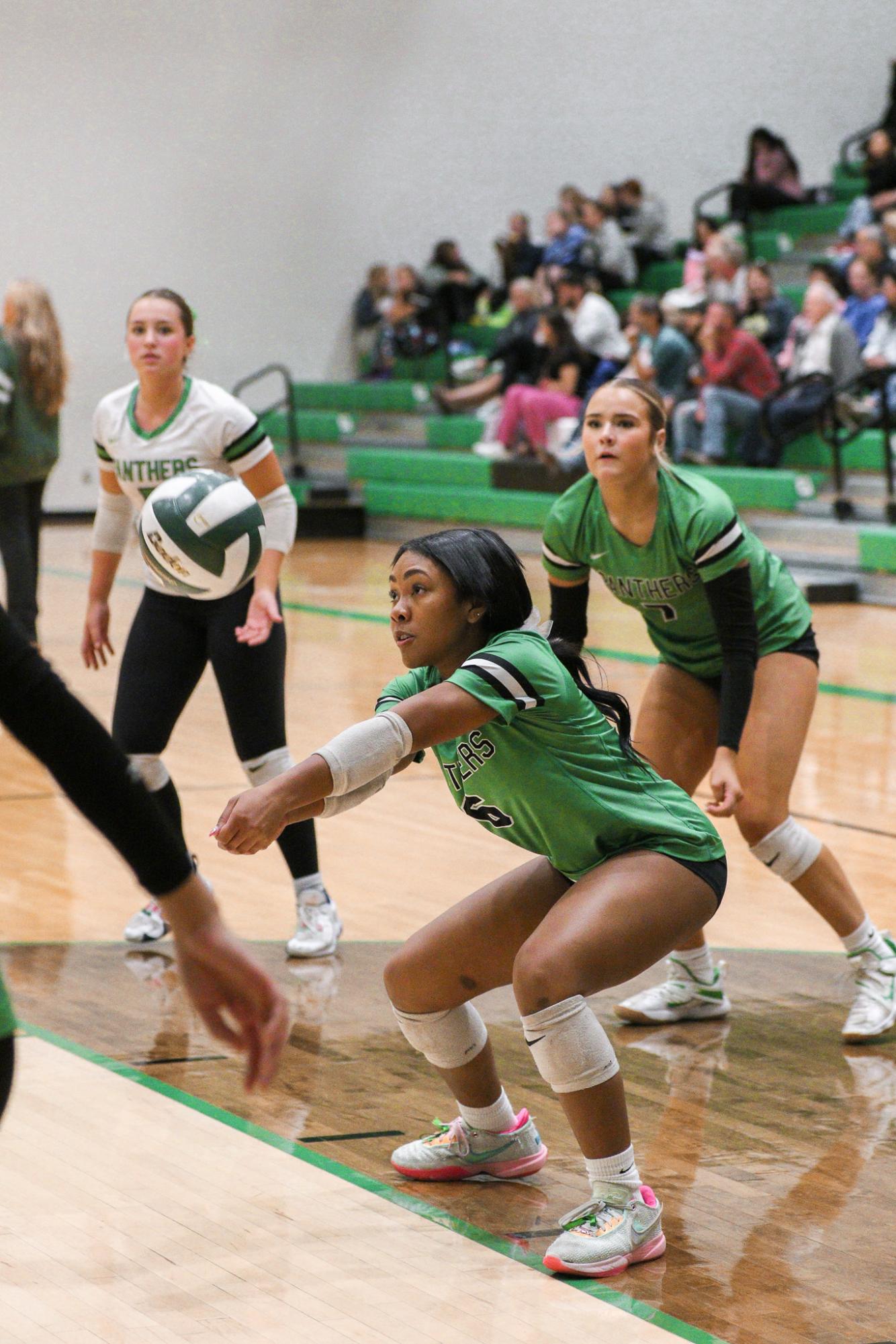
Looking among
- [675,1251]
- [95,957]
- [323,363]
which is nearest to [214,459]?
[95,957]

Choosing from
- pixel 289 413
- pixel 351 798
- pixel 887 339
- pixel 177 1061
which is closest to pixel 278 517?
pixel 177 1061

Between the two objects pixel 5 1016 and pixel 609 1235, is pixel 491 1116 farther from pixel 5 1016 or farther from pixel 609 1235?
pixel 5 1016

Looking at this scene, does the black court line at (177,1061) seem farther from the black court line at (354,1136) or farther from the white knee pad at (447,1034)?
the white knee pad at (447,1034)

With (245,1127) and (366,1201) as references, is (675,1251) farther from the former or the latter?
(245,1127)

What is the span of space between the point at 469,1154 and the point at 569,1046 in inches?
20.9

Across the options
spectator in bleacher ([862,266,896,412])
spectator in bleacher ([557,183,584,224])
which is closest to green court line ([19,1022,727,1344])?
spectator in bleacher ([862,266,896,412])

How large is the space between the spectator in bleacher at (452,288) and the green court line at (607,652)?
5669 millimetres

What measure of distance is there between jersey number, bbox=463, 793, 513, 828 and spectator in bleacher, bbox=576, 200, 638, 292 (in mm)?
13715

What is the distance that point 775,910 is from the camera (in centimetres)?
518

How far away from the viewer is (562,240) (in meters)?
16.5

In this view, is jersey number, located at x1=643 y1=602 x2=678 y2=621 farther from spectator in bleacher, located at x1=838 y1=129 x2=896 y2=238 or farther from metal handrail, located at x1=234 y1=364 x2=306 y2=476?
metal handrail, located at x1=234 y1=364 x2=306 y2=476

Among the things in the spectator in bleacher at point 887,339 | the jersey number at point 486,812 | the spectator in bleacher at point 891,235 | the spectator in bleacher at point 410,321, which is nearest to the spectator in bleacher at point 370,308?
the spectator in bleacher at point 410,321

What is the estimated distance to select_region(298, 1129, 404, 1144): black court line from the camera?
11.3 feet

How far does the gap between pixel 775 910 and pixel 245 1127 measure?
213cm
